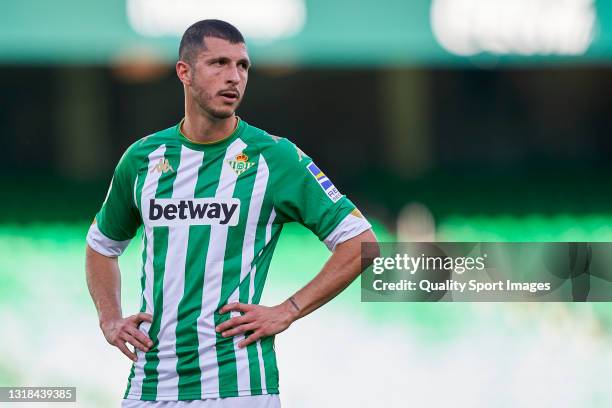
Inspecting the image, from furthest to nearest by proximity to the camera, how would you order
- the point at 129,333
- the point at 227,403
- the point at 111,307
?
the point at 111,307 < the point at 129,333 < the point at 227,403

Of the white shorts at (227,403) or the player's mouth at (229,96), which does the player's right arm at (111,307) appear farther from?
the player's mouth at (229,96)

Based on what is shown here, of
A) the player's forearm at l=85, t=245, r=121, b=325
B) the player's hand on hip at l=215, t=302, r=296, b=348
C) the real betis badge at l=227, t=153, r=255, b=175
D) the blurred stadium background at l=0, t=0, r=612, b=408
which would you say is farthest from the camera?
the blurred stadium background at l=0, t=0, r=612, b=408

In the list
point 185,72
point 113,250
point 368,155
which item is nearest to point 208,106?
point 185,72

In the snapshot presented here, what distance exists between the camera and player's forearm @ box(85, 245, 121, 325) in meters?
3.13

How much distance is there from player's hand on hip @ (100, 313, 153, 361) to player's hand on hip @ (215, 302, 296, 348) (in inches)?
8.7

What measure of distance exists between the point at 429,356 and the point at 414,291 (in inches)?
38.3

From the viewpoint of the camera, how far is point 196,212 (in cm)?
293

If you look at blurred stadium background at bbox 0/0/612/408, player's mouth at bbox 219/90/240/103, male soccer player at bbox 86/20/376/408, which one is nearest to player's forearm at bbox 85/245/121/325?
male soccer player at bbox 86/20/376/408

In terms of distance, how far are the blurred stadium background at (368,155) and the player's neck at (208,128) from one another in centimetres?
301

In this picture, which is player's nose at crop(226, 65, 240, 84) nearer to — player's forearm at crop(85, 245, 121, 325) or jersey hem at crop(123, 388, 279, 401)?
player's forearm at crop(85, 245, 121, 325)

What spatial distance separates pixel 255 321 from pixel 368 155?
22.7 ft

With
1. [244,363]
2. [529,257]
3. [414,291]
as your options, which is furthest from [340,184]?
[244,363]

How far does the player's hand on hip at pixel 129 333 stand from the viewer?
9.69 feet

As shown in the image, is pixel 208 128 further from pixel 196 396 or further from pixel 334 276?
pixel 196 396
